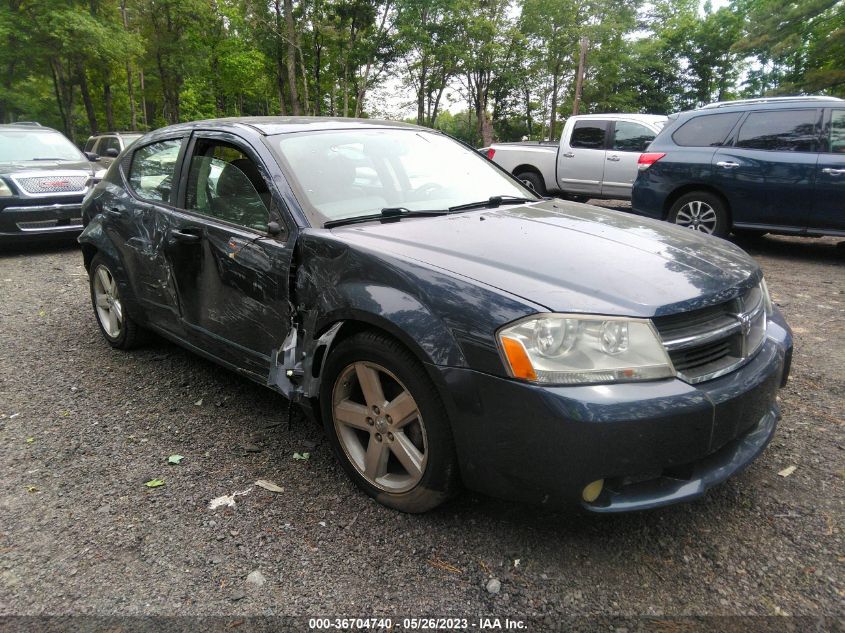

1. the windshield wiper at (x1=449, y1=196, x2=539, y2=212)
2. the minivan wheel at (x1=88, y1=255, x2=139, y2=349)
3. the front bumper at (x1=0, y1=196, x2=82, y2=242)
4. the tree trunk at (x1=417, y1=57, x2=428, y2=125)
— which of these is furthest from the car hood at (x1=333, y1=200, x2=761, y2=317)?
the tree trunk at (x1=417, y1=57, x2=428, y2=125)

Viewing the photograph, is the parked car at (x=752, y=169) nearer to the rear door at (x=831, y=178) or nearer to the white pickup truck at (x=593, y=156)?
the rear door at (x=831, y=178)

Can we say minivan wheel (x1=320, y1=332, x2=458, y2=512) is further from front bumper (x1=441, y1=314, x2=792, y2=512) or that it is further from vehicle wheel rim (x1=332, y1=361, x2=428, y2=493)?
front bumper (x1=441, y1=314, x2=792, y2=512)

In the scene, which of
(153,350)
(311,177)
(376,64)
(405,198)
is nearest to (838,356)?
(405,198)

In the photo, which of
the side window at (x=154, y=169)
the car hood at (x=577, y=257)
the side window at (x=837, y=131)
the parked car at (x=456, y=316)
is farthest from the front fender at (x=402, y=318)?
the side window at (x=837, y=131)

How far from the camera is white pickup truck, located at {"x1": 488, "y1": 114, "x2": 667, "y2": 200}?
1080 cm

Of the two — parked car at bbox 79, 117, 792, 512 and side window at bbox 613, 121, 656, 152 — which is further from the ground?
side window at bbox 613, 121, 656, 152

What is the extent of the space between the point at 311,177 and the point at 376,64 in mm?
28010

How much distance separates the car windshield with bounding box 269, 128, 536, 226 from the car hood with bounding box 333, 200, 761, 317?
0.77 ft

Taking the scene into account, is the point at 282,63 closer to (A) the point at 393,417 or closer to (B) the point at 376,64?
(B) the point at 376,64

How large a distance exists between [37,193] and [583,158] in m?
8.84

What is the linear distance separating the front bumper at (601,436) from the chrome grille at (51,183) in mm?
8181

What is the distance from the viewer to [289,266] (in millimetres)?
2730

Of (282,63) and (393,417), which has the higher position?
(282,63)

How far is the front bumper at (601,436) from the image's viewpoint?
192cm
